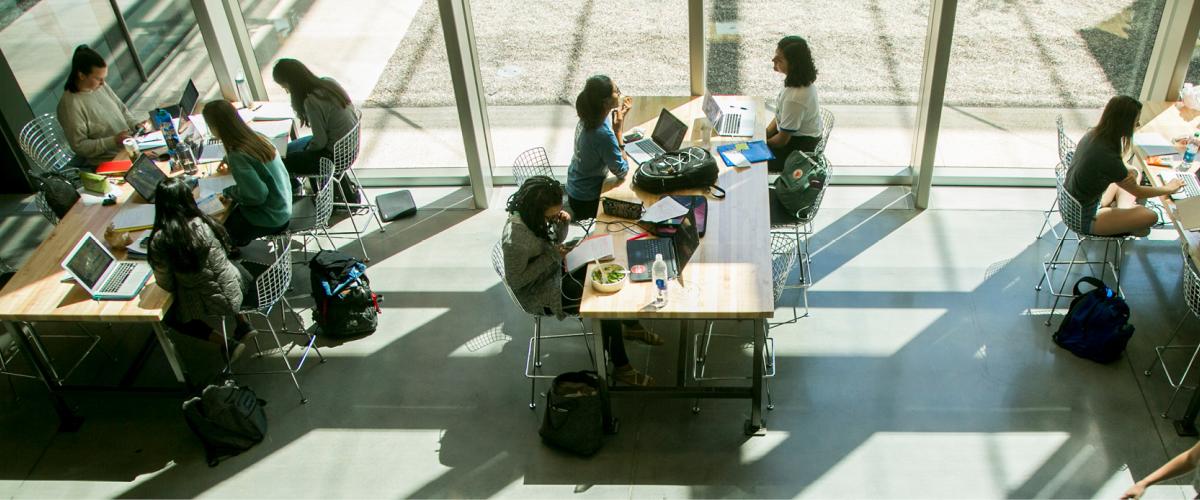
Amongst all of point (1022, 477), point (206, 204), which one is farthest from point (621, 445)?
point (206, 204)

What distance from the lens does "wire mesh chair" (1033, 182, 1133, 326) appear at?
5.68 meters

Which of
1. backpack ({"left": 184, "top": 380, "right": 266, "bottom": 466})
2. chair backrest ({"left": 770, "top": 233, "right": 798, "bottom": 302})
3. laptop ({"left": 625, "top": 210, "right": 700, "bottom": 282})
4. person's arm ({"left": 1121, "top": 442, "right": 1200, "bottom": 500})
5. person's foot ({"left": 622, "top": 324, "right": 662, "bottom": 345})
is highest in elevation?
laptop ({"left": 625, "top": 210, "right": 700, "bottom": 282})

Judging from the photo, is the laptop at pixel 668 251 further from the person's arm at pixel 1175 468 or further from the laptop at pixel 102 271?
the laptop at pixel 102 271

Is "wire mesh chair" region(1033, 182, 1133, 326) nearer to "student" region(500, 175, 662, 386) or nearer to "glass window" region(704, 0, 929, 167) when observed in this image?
"glass window" region(704, 0, 929, 167)

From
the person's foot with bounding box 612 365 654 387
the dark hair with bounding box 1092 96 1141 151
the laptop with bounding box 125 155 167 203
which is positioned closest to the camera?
the dark hair with bounding box 1092 96 1141 151

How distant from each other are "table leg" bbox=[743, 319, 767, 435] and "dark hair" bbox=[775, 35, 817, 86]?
2006mm

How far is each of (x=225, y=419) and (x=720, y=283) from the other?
2888 millimetres

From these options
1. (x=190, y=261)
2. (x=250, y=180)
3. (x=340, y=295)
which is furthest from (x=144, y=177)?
(x=340, y=295)

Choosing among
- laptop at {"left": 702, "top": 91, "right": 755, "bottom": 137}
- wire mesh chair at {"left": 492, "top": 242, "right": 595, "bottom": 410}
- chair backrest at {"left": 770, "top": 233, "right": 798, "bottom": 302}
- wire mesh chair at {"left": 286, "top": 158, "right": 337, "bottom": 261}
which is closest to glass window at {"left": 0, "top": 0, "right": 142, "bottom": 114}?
wire mesh chair at {"left": 286, "top": 158, "right": 337, "bottom": 261}

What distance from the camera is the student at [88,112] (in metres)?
6.36

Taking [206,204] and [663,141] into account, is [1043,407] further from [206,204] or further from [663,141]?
[206,204]

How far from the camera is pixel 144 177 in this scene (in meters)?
5.90

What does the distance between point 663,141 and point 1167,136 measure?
3.34 metres

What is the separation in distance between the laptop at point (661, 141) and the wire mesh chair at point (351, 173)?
6.62 feet
